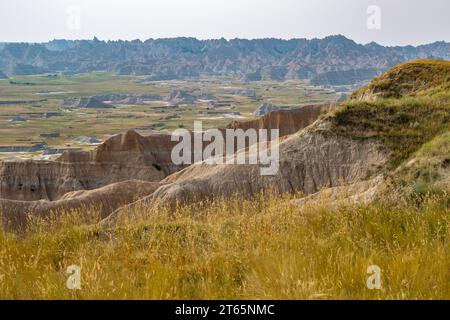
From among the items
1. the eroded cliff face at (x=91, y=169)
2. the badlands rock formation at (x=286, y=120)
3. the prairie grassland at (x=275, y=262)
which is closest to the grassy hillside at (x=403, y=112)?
the prairie grassland at (x=275, y=262)

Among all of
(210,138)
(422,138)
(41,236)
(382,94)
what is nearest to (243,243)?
(41,236)

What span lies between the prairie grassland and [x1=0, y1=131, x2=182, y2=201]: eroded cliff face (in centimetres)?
5242

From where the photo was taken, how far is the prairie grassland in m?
4.45

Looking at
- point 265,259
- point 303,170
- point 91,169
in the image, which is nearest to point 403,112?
point 303,170

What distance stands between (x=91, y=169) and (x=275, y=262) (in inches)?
2318

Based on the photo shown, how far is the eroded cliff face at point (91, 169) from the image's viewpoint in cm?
5719

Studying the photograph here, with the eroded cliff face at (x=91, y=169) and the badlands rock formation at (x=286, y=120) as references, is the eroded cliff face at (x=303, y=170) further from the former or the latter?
the badlands rock formation at (x=286, y=120)

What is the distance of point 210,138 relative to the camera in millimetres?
71375

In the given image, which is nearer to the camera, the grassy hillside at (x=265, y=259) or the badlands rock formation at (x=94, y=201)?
the grassy hillside at (x=265, y=259)

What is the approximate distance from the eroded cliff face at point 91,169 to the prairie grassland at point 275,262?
5242 cm

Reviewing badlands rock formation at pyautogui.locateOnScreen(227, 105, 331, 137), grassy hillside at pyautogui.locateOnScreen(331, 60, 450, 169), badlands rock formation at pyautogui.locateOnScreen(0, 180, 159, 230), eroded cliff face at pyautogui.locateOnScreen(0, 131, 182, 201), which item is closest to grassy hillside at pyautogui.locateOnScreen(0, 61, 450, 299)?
grassy hillside at pyautogui.locateOnScreen(331, 60, 450, 169)

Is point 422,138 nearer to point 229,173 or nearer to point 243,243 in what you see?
point 229,173

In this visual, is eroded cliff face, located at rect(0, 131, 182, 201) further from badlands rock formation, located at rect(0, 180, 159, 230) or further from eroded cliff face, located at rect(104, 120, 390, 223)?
eroded cliff face, located at rect(104, 120, 390, 223)
